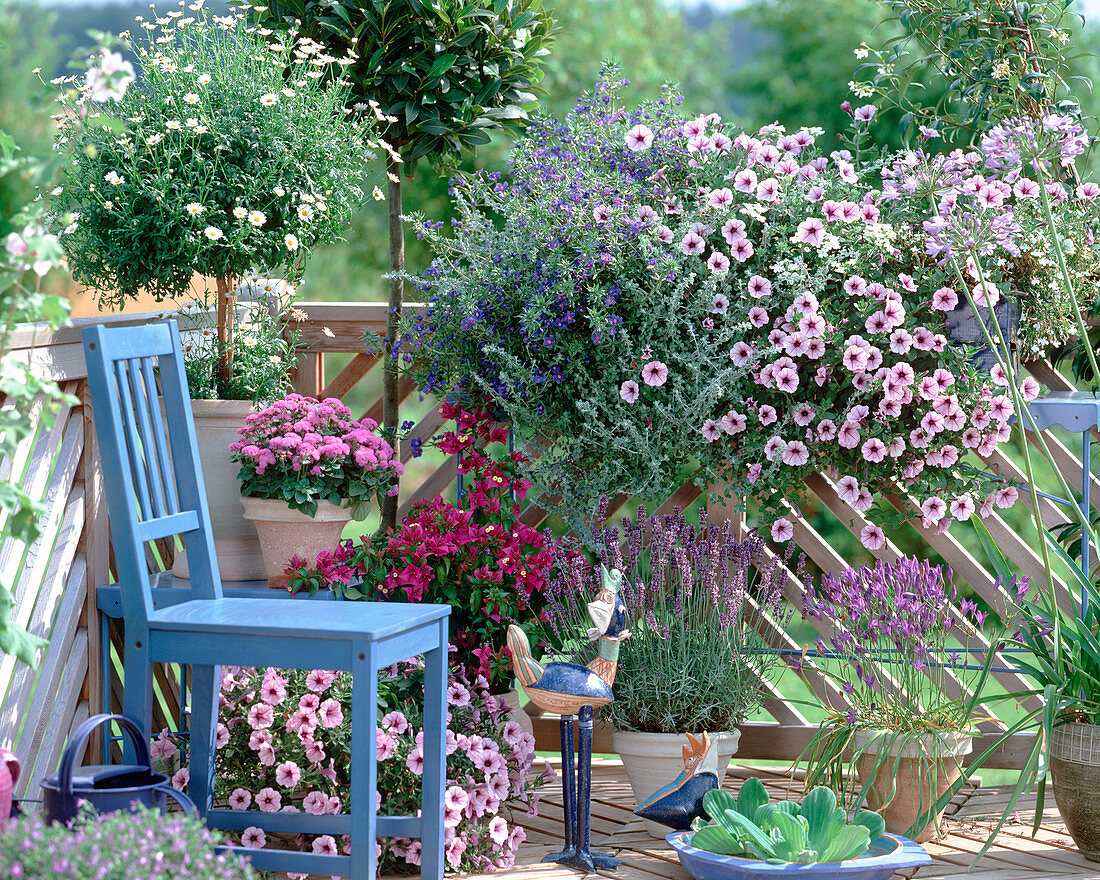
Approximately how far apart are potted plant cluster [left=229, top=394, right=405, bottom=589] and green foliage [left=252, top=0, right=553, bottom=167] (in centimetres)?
82

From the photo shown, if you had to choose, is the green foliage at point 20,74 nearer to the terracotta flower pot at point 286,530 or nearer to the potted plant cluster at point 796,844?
the terracotta flower pot at point 286,530

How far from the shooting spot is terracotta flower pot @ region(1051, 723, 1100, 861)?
2.18 m

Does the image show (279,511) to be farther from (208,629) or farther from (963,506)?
(963,506)

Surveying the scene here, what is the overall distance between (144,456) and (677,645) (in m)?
1.21

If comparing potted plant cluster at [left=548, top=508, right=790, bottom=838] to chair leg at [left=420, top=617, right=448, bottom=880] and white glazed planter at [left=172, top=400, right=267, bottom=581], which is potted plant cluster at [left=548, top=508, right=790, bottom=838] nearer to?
chair leg at [left=420, top=617, right=448, bottom=880]

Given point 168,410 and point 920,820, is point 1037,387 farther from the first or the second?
point 168,410

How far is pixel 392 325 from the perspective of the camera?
2.96 meters

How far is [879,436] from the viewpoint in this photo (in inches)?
99.6

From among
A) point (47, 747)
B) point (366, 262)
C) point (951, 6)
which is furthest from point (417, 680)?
point (366, 262)

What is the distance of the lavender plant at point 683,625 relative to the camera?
2445mm

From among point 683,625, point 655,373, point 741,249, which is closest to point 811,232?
point 741,249

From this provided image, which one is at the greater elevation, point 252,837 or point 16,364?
point 16,364

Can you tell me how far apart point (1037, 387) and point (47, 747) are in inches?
89.8

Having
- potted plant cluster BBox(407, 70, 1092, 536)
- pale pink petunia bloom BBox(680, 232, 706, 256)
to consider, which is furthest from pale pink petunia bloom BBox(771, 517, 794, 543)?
pale pink petunia bloom BBox(680, 232, 706, 256)
